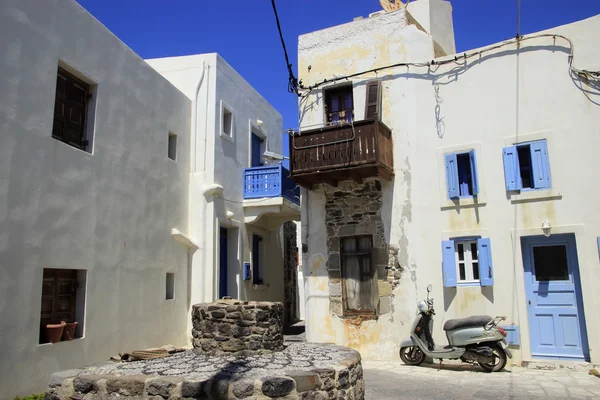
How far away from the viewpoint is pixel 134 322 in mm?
9758

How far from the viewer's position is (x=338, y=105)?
11.5 m

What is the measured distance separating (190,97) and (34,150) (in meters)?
5.99

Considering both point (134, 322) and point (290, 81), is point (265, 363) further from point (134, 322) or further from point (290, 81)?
point (290, 81)

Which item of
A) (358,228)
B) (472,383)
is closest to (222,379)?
(472,383)

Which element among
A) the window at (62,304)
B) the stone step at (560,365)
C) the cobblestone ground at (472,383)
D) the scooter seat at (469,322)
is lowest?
the cobblestone ground at (472,383)

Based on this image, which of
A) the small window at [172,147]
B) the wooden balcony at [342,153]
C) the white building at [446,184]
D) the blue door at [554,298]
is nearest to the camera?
the blue door at [554,298]

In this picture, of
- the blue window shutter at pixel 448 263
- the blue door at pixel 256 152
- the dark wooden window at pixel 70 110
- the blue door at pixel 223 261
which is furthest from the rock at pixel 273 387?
the blue door at pixel 256 152

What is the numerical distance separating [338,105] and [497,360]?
653 cm

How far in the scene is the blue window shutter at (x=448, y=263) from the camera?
9375 millimetres

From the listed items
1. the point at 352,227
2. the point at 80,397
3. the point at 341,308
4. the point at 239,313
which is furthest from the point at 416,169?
the point at 80,397

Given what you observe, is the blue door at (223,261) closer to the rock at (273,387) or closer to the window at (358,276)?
the window at (358,276)

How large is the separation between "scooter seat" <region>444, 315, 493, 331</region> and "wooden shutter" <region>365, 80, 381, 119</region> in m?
4.54

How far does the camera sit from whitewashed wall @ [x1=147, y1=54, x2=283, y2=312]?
40.0 feet

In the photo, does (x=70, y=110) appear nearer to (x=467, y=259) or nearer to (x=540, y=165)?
(x=467, y=259)
